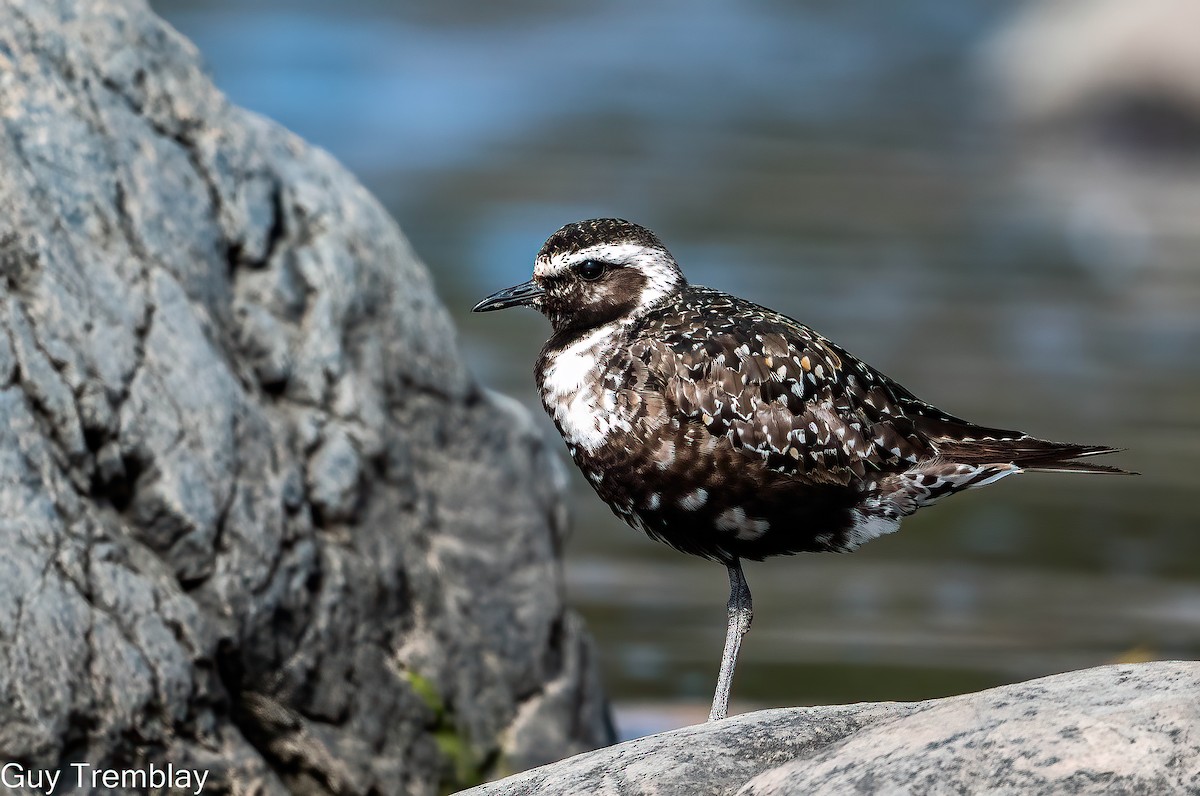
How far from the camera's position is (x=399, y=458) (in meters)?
6.54

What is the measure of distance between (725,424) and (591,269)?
0.83 meters

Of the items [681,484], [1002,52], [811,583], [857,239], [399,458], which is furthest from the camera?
[1002,52]

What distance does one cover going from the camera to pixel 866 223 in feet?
65.0

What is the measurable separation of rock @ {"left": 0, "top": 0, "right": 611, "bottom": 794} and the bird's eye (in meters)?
0.99

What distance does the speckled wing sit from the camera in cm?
559

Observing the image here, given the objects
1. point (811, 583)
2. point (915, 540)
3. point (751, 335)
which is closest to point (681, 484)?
point (751, 335)

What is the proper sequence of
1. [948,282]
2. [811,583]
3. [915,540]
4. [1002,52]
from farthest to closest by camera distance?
[1002,52] < [948,282] < [915,540] < [811,583]

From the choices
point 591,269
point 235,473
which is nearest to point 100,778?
point 235,473

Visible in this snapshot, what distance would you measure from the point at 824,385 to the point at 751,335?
11.3 inches

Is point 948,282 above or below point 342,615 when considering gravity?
above

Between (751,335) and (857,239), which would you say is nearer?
(751,335)

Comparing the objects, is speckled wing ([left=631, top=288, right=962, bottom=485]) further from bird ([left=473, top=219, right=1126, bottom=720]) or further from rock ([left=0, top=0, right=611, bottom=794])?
rock ([left=0, top=0, right=611, bottom=794])

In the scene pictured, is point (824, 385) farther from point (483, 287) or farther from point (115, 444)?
point (483, 287)

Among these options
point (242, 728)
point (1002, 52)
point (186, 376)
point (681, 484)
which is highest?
point (1002, 52)
